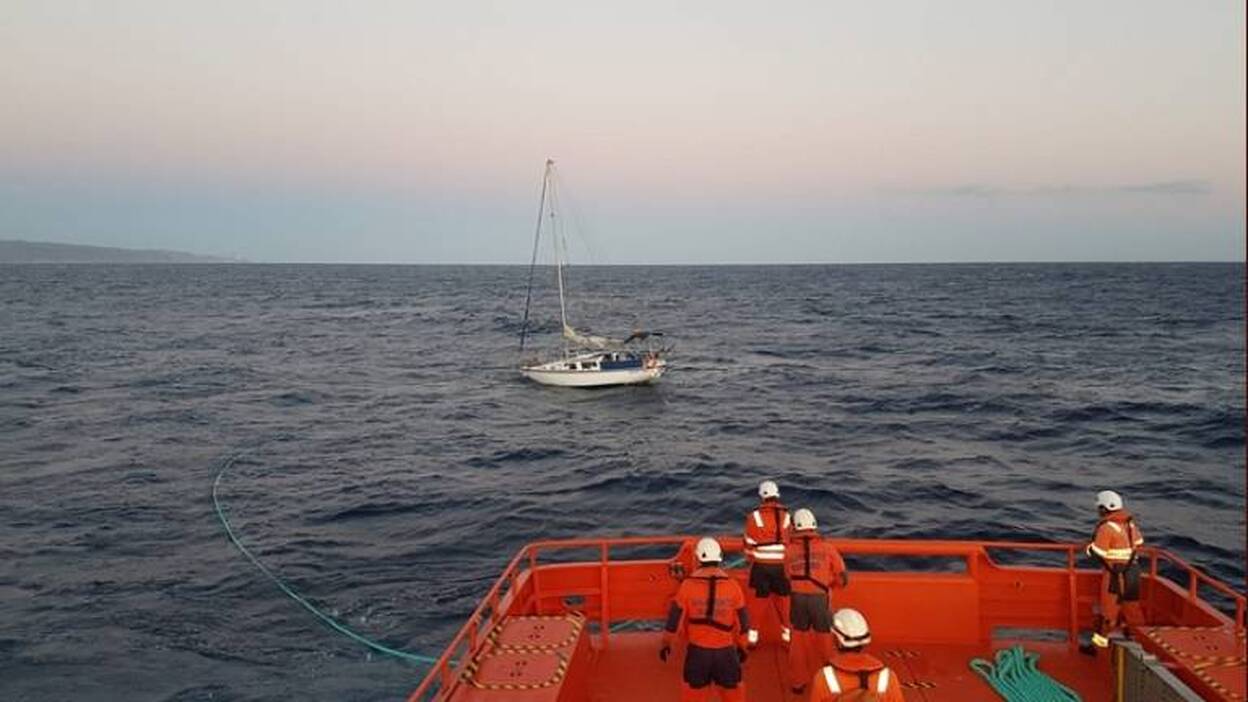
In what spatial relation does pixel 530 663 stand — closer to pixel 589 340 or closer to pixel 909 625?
pixel 909 625

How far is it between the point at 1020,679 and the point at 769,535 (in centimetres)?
273

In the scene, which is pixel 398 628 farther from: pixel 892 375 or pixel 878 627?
pixel 892 375

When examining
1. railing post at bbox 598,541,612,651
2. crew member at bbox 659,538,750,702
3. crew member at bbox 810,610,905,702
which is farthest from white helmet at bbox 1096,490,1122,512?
railing post at bbox 598,541,612,651

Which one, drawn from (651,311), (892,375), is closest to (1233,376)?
(892,375)

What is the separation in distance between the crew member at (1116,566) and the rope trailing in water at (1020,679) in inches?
33.6

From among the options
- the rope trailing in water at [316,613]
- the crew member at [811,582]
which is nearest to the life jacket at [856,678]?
the crew member at [811,582]

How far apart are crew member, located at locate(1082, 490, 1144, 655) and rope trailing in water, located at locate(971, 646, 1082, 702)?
2.80ft

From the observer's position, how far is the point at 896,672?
8.41 metres

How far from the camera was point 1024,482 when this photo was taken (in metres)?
24.5

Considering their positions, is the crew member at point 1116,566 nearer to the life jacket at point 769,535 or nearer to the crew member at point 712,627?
the life jacket at point 769,535

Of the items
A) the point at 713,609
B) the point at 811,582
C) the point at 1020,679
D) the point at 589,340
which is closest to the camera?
the point at 713,609

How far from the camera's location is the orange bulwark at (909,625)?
23.6 feet

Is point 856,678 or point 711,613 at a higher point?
point 856,678

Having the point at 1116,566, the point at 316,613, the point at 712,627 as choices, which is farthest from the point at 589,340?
the point at 712,627
